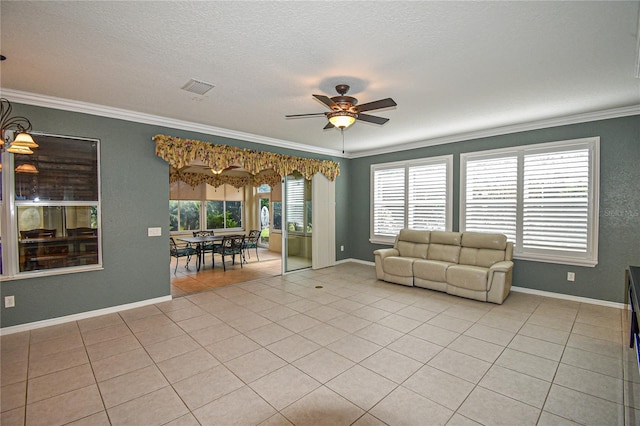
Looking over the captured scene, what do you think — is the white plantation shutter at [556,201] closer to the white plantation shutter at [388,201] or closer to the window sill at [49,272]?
the white plantation shutter at [388,201]

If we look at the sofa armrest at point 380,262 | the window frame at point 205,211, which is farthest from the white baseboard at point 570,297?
the window frame at point 205,211

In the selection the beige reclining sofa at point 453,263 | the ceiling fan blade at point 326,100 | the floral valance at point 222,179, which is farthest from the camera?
the floral valance at point 222,179

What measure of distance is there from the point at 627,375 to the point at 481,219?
317 centimetres

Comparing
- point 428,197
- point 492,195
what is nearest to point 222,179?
point 428,197

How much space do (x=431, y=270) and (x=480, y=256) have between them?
34.2 inches

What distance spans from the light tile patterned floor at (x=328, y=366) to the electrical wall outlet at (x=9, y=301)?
0.35 meters

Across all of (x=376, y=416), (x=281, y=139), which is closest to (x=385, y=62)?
(x=376, y=416)

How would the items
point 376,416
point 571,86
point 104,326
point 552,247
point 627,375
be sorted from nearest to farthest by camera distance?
1. point 376,416
2. point 627,375
3. point 571,86
4. point 104,326
5. point 552,247

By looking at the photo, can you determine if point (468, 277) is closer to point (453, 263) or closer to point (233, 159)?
point (453, 263)

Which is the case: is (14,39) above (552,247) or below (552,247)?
above

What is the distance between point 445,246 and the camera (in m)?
5.51

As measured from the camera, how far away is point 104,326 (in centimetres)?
370

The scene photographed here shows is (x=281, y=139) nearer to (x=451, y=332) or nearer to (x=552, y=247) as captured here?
(x=451, y=332)

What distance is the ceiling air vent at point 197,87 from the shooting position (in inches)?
127
